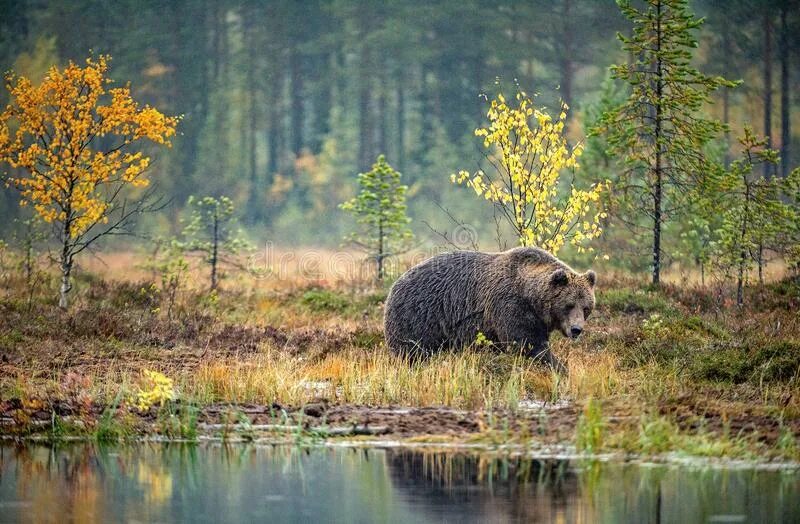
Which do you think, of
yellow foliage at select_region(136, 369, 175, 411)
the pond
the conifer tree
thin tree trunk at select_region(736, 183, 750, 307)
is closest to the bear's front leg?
the pond

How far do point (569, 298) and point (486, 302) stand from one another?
1.26 m

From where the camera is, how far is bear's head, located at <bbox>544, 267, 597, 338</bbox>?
1475 centimetres

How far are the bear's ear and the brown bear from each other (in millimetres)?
21

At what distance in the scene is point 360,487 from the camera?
1034cm

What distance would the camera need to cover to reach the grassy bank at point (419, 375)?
39.9 feet

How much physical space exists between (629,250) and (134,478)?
21434 mm

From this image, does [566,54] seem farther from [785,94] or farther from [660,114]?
[660,114]

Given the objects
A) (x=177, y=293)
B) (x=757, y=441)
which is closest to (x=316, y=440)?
(x=757, y=441)

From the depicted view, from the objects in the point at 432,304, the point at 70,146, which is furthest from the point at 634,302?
the point at 70,146

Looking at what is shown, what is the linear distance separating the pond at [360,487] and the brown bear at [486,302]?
3937 millimetres

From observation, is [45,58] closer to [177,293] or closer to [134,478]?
[177,293]

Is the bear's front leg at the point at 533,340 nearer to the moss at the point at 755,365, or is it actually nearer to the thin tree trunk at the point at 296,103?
the moss at the point at 755,365

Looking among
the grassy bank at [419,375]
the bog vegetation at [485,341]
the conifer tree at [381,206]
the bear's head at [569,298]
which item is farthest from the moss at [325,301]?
the bear's head at [569,298]

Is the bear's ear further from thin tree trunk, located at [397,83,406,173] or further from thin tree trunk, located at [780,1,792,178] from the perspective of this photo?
thin tree trunk, located at [397,83,406,173]
